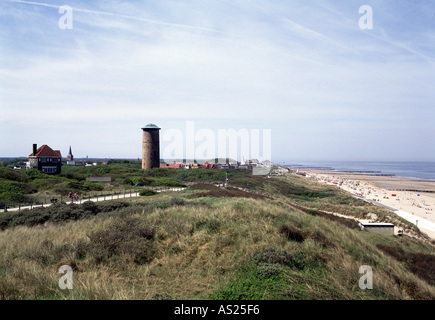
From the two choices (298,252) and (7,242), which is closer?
(298,252)

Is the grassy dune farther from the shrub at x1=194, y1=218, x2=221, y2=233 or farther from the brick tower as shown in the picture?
the brick tower

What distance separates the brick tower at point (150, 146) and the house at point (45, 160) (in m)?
21.1

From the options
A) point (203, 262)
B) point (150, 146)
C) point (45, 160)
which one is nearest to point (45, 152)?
point (45, 160)

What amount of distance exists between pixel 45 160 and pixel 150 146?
80.0 feet

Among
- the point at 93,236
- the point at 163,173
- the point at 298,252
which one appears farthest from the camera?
the point at 163,173

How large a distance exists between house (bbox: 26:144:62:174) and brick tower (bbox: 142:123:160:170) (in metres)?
21.1

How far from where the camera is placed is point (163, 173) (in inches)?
2408

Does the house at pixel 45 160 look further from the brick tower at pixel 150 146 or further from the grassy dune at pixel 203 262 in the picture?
the grassy dune at pixel 203 262

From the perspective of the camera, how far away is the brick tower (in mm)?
65938

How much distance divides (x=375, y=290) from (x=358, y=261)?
1829 millimetres

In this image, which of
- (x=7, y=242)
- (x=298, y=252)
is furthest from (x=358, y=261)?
(x=7, y=242)

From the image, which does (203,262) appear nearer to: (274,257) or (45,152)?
(274,257)
